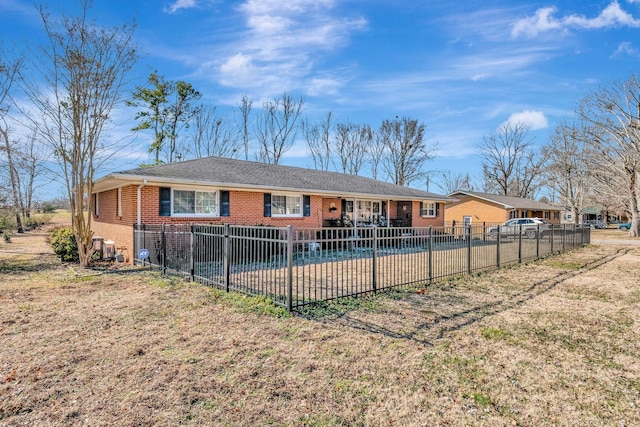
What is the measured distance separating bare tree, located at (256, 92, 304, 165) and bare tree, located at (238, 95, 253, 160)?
1.14 meters

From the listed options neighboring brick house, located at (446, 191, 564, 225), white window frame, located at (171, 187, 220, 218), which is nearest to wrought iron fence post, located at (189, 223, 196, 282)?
white window frame, located at (171, 187, 220, 218)

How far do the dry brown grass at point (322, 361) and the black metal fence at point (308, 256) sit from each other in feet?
1.93

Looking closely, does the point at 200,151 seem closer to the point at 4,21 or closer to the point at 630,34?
the point at 4,21

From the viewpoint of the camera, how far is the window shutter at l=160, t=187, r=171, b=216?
11.1 m

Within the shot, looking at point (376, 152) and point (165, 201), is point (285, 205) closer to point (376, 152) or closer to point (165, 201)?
point (165, 201)

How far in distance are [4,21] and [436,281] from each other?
14.7 meters

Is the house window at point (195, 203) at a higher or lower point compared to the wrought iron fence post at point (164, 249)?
higher

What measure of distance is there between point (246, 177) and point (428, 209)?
13306 millimetres

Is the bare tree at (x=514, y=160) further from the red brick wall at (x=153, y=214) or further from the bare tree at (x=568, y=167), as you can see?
the red brick wall at (x=153, y=214)

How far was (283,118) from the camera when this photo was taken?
3512 centimetres

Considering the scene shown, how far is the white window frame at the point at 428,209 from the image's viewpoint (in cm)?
2192

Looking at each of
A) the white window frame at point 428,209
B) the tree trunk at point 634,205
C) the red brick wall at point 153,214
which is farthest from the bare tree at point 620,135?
the red brick wall at point 153,214

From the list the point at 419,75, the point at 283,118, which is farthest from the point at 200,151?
the point at 419,75

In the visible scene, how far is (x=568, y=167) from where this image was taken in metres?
36.9
